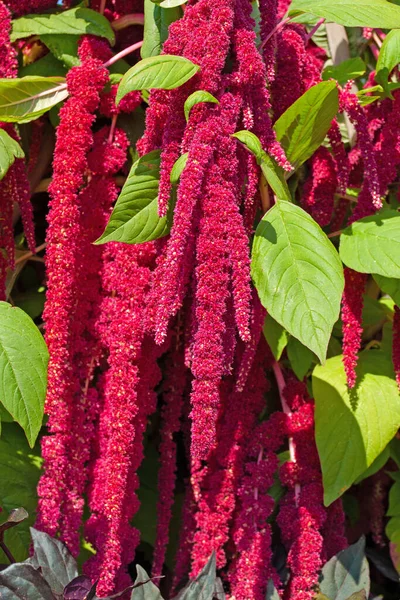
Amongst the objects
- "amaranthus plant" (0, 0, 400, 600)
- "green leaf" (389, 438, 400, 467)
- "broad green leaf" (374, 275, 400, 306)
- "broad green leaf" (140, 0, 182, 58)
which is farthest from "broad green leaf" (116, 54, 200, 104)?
"green leaf" (389, 438, 400, 467)

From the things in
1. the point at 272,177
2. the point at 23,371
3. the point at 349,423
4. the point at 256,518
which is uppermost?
the point at 272,177

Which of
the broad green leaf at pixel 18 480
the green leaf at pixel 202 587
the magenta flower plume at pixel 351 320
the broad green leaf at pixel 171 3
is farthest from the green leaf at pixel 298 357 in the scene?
the broad green leaf at pixel 171 3

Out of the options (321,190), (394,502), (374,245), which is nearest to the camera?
(374,245)

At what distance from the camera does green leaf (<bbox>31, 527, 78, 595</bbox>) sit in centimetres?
104

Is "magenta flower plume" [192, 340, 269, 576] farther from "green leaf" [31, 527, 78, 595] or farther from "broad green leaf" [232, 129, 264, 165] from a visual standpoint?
"broad green leaf" [232, 129, 264, 165]

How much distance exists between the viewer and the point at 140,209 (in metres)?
1.09

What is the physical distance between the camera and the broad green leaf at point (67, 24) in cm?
126

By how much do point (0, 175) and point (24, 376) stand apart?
0.99ft

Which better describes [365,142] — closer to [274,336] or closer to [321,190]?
[321,190]

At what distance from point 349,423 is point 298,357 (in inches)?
7.0

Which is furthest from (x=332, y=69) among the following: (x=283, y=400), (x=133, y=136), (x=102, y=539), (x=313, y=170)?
(x=102, y=539)

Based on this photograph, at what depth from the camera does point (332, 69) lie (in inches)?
53.8

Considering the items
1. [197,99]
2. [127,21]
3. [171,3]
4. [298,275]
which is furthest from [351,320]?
[127,21]

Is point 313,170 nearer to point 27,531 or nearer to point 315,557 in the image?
point 315,557
